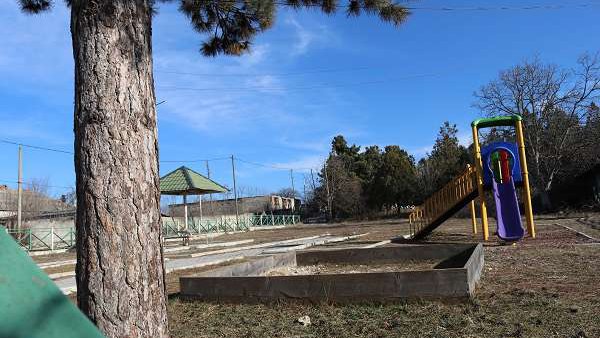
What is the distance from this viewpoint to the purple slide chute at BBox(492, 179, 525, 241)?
1279 cm

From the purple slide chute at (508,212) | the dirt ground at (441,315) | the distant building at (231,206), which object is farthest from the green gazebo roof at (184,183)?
the distant building at (231,206)

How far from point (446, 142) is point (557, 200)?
1645 cm

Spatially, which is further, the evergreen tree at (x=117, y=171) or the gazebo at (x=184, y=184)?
the gazebo at (x=184, y=184)

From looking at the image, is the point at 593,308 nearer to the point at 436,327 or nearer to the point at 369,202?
the point at 436,327

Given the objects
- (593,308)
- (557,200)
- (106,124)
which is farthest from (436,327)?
(557,200)

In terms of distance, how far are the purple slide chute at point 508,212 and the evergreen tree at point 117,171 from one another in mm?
11321

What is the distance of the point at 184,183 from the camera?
25281mm

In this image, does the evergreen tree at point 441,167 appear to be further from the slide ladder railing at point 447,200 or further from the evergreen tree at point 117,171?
the evergreen tree at point 117,171

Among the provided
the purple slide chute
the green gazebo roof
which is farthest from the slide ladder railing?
the green gazebo roof

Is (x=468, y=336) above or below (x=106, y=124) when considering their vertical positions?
below

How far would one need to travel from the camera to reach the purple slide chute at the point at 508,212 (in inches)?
503

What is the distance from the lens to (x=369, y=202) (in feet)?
174

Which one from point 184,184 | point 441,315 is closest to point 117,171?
point 441,315

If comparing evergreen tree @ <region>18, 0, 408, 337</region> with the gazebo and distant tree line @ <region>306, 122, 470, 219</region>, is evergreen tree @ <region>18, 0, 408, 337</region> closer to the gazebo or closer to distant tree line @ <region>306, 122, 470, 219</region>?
the gazebo
